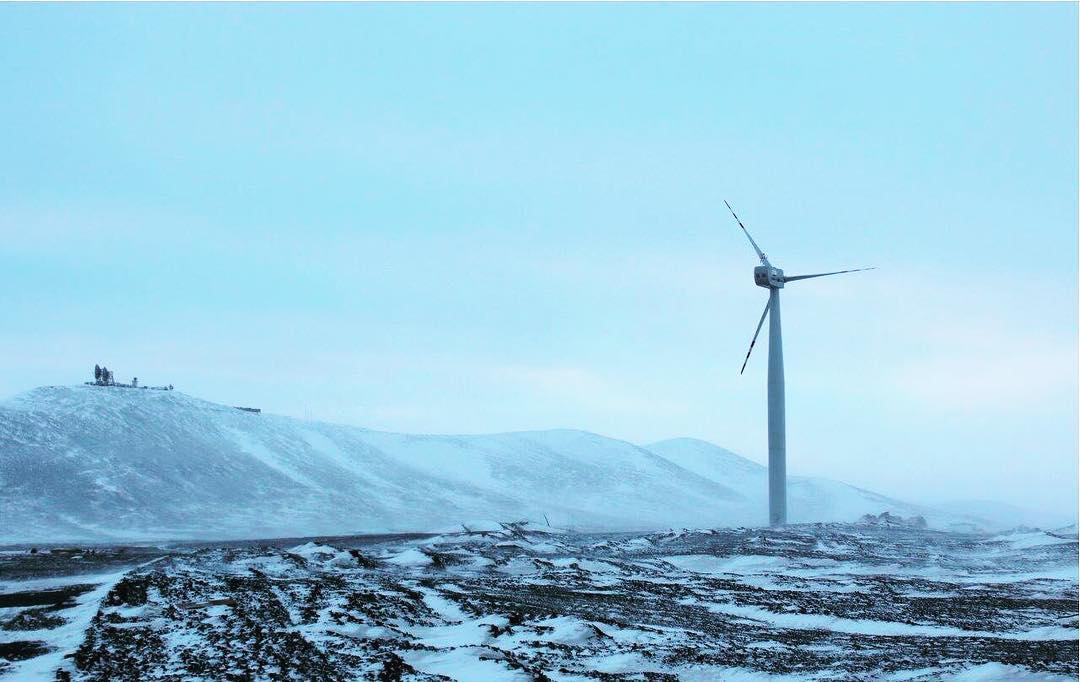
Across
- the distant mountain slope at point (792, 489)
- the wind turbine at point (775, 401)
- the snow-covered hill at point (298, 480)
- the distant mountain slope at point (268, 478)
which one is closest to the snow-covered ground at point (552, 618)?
the wind turbine at point (775, 401)

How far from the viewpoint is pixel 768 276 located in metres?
71.4

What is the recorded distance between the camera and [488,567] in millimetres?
40500

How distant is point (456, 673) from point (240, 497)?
8518 cm

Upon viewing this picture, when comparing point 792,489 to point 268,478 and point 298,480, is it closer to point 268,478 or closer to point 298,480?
point 298,480

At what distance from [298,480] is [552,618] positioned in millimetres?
88677

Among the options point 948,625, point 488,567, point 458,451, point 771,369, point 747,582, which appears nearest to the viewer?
point 948,625

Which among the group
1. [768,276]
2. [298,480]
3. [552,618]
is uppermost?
[768,276]

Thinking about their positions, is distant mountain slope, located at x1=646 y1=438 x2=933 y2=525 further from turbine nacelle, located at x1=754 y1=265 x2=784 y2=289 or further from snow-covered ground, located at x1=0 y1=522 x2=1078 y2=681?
snow-covered ground, located at x1=0 y1=522 x2=1078 y2=681

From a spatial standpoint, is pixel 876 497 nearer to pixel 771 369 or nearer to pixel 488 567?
pixel 771 369

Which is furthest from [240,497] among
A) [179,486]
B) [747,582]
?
[747,582]

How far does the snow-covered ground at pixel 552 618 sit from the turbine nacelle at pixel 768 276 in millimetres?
29564

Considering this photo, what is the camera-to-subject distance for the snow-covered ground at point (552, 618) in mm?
17859

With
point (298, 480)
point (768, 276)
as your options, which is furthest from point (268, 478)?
point (768, 276)

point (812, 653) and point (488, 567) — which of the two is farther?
point (488, 567)
